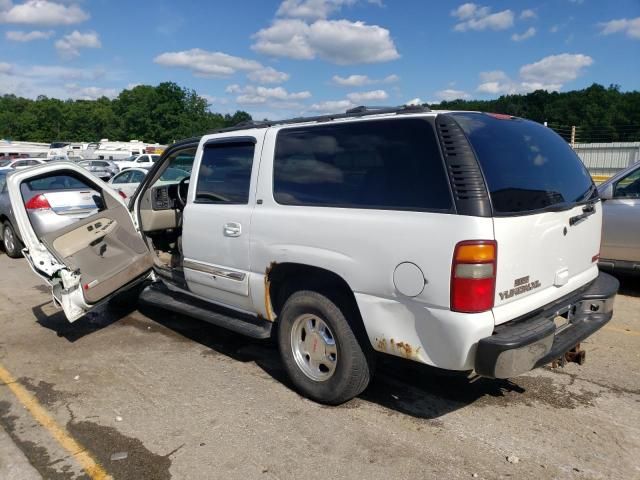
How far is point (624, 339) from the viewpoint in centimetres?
500

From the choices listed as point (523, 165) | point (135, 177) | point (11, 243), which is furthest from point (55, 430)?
point (135, 177)

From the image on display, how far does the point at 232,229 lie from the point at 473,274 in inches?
82.1

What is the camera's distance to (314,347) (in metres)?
3.78

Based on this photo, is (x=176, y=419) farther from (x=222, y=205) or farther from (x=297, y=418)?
(x=222, y=205)

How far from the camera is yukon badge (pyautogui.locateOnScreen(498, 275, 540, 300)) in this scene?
2965 millimetres

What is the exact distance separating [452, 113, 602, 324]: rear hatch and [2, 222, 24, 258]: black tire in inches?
377

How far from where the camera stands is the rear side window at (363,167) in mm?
3062

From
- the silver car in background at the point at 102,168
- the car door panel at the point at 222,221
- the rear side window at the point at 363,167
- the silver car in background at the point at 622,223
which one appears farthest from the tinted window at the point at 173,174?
the silver car in background at the point at 102,168

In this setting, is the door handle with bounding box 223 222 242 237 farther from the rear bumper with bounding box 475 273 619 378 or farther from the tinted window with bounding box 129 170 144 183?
the tinted window with bounding box 129 170 144 183

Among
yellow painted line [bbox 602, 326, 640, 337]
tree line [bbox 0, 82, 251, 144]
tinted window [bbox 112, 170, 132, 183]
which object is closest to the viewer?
yellow painted line [bbox 602, 326, 640, 337]

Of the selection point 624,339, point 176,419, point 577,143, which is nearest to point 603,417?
point 624,339

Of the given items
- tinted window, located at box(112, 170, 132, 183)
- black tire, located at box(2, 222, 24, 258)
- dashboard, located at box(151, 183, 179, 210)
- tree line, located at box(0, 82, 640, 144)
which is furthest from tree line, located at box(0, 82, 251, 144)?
dashboard, located at box(151, 183, 179, 210)

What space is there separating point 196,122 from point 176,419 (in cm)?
10296

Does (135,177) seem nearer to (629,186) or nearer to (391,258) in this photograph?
(629,186)
